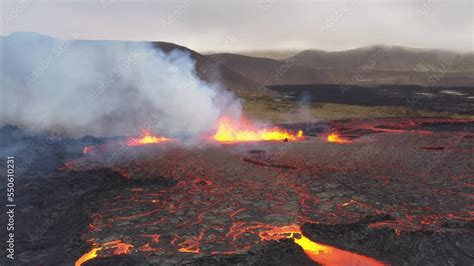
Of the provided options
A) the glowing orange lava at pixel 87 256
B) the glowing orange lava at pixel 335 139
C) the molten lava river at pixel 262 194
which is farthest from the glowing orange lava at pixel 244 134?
the glowing orange lava at pixel 87 256

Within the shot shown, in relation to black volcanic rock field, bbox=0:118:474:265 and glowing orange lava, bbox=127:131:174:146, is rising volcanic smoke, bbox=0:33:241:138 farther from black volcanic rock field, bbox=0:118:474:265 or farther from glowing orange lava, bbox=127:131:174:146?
black volcanic rock field, bbox=0:118:474:265

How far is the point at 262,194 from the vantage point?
20.8 m

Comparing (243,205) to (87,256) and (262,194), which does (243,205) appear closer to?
(262,194)

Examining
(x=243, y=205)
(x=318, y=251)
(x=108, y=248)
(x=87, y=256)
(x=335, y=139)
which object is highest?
(x=335, y=139)

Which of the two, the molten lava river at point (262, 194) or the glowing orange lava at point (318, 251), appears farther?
the molten lava river at point (262, 194)

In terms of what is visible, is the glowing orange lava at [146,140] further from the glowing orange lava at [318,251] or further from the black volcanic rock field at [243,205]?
the glowing orange lava at [318,251]

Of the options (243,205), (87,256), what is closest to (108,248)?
(87,256)

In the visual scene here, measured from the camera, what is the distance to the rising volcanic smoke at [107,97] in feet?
132

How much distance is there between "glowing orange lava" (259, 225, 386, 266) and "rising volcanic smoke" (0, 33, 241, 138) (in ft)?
78.4

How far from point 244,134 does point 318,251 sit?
25414mm

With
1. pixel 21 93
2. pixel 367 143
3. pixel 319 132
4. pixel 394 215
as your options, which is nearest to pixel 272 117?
pixel 319 132

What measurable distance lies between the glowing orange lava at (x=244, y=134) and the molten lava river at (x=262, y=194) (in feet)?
10.0

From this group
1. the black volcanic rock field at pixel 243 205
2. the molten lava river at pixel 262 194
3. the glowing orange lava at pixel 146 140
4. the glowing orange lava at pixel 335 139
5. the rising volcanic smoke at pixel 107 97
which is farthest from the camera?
the rising volcanic smoke at pixel 107 97

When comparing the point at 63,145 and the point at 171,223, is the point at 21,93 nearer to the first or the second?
the point at 63,145
